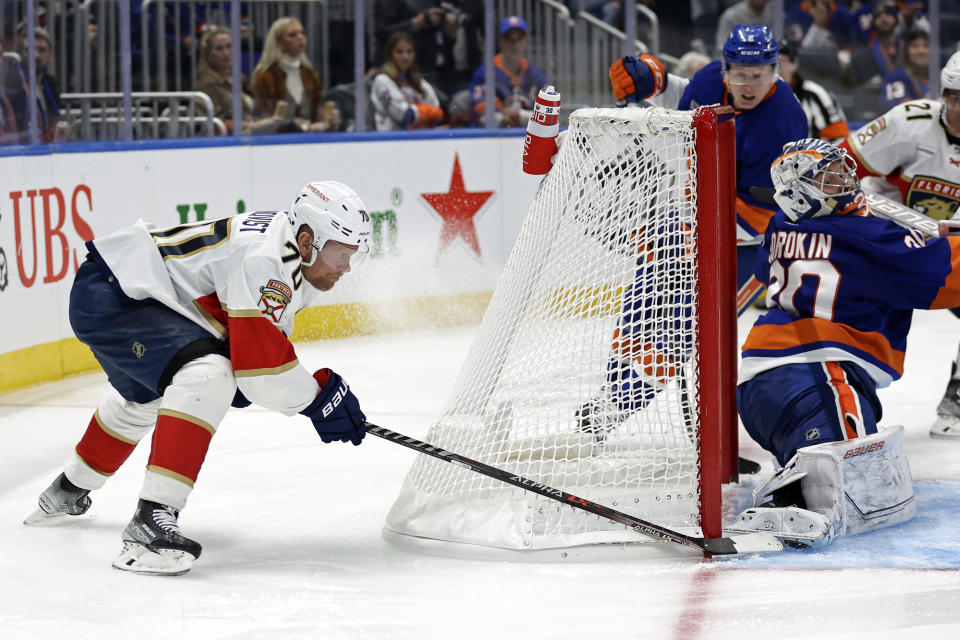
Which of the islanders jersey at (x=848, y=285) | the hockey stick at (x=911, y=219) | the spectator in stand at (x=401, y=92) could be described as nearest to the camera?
the islanders jersey at (x=848, y=285)

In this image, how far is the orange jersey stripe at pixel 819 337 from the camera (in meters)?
2.87

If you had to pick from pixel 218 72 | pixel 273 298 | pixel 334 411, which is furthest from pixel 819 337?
pixel 218 72

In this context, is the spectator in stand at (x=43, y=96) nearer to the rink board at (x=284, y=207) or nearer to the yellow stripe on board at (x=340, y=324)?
the rink board at (x=284, y=207)

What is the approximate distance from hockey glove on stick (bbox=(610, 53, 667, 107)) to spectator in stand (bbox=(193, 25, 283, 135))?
217cm

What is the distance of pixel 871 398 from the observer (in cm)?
293

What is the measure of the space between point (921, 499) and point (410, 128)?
11.0 feet

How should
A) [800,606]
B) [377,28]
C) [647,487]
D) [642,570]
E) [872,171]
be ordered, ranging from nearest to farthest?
1. [800,606]
2. [642,570]
3. [647,487]
4. [872,171]
5. [377,28]

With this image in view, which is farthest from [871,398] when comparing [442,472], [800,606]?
[442,472]

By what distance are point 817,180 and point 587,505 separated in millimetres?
857

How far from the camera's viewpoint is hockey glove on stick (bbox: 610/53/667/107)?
368 centimetres

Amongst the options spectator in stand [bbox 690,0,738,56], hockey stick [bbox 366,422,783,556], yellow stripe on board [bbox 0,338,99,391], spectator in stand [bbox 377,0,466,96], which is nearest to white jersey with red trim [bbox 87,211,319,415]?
hockey stick [bbox 366,422,783,556]

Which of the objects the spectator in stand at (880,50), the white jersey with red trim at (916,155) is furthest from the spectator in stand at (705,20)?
the white jersey with red trim at (916,155)

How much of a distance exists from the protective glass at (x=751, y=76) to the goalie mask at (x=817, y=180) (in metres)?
0.79

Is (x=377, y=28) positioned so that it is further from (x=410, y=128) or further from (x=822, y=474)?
(x=822, y=474)
